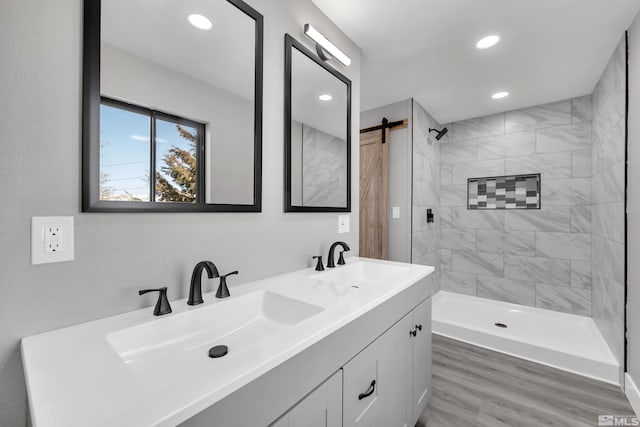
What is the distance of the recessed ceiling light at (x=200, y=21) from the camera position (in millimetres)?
1028

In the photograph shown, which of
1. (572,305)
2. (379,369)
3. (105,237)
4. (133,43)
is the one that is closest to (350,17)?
(133,43)

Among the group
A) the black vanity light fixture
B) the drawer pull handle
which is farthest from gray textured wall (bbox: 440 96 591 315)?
the drawer pull handle

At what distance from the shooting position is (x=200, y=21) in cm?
106

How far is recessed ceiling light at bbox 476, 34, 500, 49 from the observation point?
1.93 metres

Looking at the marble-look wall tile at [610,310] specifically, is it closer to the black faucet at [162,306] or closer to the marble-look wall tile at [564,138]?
the marble-look wall tile at [564,138]

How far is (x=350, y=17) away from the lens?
1.73 metres

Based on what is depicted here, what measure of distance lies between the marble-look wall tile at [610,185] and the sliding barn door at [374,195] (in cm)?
181

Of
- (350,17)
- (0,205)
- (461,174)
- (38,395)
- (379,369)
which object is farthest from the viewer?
(461,174)

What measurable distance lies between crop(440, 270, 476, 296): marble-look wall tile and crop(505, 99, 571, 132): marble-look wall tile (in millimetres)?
1940

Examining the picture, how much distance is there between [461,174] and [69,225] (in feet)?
12.9

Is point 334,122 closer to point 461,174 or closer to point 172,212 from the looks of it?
point 172,212

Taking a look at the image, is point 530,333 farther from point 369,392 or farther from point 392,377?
point 369,392

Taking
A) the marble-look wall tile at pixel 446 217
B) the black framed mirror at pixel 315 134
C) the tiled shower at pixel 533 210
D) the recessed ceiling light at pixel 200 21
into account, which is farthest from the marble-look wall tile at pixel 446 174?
the recessed ceiling light at pixel 200 21

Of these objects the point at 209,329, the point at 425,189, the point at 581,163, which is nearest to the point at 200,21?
the point at 209,329
